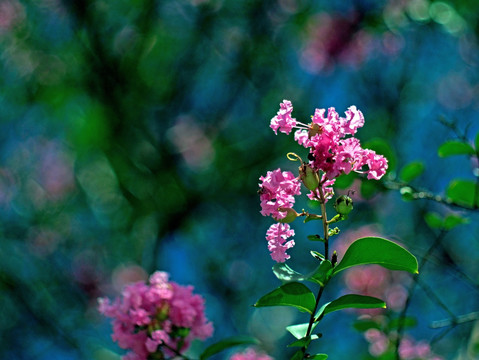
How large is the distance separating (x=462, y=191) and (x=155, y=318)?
636 millimetres

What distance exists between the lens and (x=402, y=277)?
8.63ft

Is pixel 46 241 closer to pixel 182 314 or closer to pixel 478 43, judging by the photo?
pixel 182 314

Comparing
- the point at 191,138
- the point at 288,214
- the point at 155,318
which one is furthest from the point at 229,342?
the point at 191,138

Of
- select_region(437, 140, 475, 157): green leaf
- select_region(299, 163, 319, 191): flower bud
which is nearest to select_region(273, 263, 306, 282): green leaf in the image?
select_region(299, 163, 319, 191): flower bud

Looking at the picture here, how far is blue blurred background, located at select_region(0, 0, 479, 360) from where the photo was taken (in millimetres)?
2592

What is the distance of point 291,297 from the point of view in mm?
649

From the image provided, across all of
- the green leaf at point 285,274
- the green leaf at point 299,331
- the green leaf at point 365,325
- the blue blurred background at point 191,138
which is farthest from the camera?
the blue blurred background at point 191,138

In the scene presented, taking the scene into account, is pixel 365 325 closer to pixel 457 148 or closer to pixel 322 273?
pixel 457 148

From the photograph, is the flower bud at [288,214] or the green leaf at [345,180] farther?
the green leaf at [345,180]

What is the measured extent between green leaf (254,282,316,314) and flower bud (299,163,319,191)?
123 millimetres

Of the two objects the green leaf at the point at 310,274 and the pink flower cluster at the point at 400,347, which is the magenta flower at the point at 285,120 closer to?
the green leaf at the point at 310,274

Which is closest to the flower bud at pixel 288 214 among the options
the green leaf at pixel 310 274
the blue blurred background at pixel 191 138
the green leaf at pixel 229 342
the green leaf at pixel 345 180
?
the green leaf at pixel 310 274

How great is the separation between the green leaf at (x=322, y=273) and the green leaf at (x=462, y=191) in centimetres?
53

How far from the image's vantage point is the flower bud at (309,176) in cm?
68
